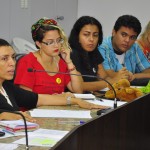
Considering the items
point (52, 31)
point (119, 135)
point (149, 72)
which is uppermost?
point (52, 31)

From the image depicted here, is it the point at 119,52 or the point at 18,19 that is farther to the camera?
the point at 18,19

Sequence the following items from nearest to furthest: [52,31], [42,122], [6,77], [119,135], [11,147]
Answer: [119,135]
[11,147]
[42,122]
[6,77]
[52,31]

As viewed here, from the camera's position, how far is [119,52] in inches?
153

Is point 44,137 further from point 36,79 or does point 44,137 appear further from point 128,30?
point 128,30

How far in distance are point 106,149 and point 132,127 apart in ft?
1.13

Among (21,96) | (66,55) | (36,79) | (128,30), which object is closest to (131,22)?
(128,30)

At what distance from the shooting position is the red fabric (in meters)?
2.76

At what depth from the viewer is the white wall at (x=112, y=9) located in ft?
21.0

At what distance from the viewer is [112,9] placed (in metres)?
6.46

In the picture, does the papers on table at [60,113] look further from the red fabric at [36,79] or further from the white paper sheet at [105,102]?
the red fabric at [36,79]

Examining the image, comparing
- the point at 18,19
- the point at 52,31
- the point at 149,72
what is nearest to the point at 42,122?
the point at 52,31

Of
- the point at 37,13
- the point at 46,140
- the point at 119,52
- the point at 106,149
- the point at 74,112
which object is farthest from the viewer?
the point at 37,13

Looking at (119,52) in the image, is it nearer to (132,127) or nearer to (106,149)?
(132,127)

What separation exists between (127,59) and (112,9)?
103 inches
